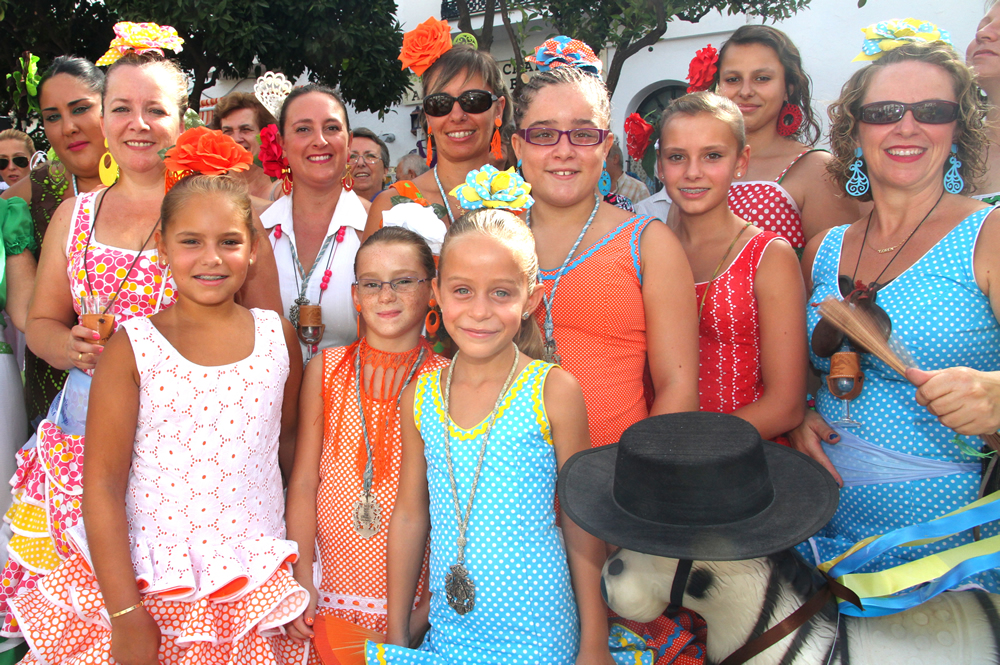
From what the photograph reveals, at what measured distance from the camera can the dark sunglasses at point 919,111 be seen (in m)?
2.38

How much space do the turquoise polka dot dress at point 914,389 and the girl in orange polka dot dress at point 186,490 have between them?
1.81 metres

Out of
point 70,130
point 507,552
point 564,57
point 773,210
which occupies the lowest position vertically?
point 507,552

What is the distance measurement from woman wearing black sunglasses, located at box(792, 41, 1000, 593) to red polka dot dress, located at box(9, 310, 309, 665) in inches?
71.2

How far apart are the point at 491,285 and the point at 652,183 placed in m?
10.6

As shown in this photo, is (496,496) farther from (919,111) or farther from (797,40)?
(797,40)

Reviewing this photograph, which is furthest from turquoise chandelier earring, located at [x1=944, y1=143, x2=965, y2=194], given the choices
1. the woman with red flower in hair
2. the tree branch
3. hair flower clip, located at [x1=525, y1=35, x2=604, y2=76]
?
the tree branch

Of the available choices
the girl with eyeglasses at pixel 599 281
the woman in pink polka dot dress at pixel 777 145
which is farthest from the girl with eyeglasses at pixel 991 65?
the girl with eyeglasses at pixel 599 281

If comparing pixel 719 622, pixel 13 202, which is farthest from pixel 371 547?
pixel 13 202

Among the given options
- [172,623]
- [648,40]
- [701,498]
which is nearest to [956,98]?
[701,498]

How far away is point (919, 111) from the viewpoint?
240 centimetres

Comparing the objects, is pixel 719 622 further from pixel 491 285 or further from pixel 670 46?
pixel 670 46

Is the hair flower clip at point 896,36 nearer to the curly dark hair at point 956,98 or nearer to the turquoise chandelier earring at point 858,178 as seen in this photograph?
the curly dark hair at point 956,98

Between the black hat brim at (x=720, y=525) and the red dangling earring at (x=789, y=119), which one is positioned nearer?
the black hat brim at (x=720, y=525)

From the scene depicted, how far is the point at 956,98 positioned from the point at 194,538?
291 centimetres
